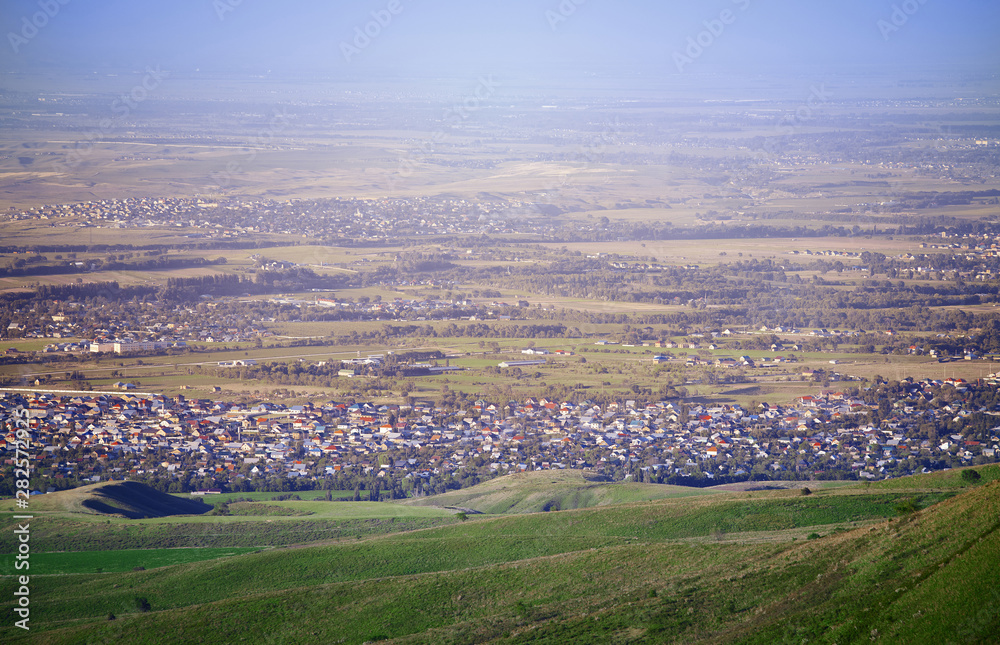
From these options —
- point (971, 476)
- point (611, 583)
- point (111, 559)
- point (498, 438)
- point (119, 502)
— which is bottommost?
point (498, 438)

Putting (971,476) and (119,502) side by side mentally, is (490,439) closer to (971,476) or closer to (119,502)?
(119,502)

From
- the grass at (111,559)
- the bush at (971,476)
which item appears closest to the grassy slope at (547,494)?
the bush at (971,476)

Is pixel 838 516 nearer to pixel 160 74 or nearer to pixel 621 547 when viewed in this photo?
pixel 621 547

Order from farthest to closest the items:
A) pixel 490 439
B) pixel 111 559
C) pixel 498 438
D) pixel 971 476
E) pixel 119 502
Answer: pixel 498 438, pixel 490 439, pixel 119 502, pixel 111 559, pixel 971 476

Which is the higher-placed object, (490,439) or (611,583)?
(611,583)

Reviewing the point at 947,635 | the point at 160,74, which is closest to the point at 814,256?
the point at 947,635

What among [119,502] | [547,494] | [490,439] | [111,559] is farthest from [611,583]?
[490,439]

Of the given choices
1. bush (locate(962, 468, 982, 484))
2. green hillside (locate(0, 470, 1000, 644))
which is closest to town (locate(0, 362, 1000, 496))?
green hillside (locate(0, 470, 1000, 644))

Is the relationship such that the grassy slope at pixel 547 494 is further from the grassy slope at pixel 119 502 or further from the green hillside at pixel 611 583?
the grassy slope at pixel 119 502
